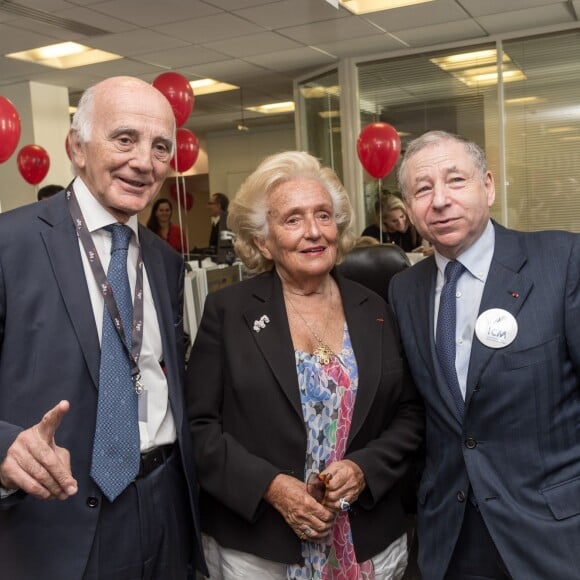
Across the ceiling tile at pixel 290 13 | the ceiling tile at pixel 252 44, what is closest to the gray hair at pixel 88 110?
the ceiling tile at pixel 290 13

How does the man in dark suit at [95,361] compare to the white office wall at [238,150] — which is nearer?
the man in dark suit at [95,361]

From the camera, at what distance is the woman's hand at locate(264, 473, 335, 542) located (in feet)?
5.33

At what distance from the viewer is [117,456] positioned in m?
1.47

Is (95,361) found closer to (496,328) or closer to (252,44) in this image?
(496,328)

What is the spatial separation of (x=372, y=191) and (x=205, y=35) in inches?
125

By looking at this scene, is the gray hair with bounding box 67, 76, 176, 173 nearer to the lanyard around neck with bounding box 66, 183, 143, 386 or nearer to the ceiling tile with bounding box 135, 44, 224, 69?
the lanyard around neck with bounding box 66, 183, 143, 386

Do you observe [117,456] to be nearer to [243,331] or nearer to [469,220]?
[243,331]

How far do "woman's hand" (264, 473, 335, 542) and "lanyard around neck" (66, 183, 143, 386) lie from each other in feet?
1.42

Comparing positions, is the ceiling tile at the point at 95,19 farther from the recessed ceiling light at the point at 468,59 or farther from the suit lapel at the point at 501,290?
the suit lapel at the point at 501,290

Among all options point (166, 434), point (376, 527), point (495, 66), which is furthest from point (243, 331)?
point (495, 66)

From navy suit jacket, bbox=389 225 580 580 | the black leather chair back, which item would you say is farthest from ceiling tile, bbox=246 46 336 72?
navy suit jacket, bbox=389 225 580 580

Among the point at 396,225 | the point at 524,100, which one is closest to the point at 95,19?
the point at 396,225

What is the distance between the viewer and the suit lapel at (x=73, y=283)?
1.46 metres

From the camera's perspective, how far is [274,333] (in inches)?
70.8
